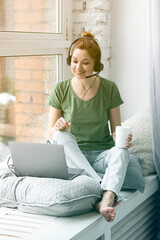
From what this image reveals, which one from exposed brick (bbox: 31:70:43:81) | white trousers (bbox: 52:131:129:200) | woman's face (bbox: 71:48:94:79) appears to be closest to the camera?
white trousers (bbox: 52:131:129:200)

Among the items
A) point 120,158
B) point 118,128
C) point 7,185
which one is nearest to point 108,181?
point 120,158

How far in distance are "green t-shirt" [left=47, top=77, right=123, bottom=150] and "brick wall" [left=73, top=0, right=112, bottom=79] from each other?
748 mm

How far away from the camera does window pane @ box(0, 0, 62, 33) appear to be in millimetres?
2319

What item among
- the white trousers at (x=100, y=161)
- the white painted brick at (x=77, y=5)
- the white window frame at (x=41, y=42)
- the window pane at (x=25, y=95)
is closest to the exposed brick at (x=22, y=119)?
the window pane at (x=25, y=95)

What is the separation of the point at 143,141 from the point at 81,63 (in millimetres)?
639

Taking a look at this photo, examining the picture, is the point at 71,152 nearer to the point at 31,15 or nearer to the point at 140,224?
the point at 140,224

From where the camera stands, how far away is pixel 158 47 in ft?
7.54

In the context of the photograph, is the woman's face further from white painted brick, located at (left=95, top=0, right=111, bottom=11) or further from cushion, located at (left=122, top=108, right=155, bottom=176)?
white painted brick, located at (left=95, top=0, right=111, bottom=11)

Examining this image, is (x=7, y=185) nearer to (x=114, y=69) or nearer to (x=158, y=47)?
(x=158, y=47)

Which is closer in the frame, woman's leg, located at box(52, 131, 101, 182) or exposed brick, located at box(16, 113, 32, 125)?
woman's leg, located at box(52, 131, 101, 182)

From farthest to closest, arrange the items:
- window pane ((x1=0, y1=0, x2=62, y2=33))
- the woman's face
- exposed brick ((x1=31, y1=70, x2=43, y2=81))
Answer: exposed brick ((x1=31, y1=70, x2=43, y2=81)) < window pane ((x1=0, y1=0, x2=62, y2=33)) < the woman's face

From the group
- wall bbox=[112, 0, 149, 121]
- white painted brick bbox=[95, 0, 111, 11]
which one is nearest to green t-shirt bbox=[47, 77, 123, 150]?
wall bbox=[112, 0, 149, 121]

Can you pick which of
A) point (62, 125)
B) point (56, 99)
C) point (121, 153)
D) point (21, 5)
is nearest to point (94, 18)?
point (21, 5)

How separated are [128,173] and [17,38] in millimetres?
1014
